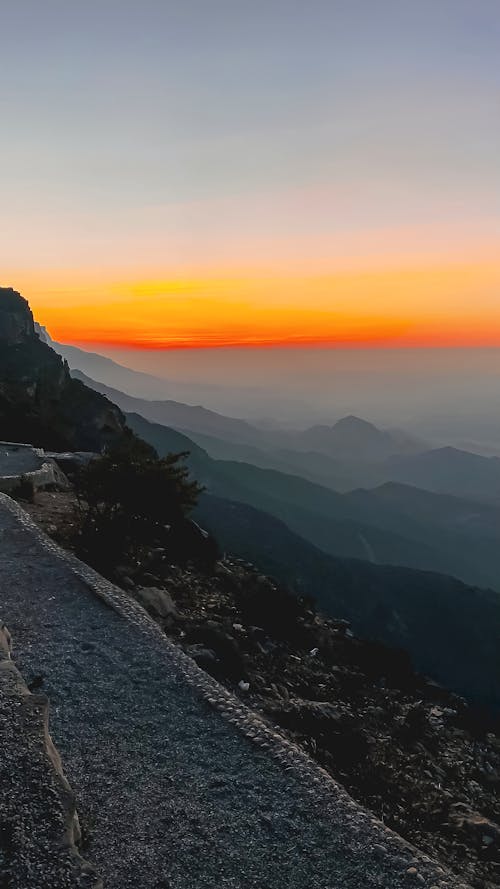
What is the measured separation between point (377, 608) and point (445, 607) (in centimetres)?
1652

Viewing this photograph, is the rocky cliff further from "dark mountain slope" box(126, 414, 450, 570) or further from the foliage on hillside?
"dark mountain slope" box(126, 414, 450, 570)

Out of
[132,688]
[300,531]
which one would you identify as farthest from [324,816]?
[300,531]

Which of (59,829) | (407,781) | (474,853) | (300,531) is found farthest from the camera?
(300,531)

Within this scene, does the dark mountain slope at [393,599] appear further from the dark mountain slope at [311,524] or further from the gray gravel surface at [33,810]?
the gray gravel surface at [33,810]

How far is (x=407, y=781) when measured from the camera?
12.0 metres

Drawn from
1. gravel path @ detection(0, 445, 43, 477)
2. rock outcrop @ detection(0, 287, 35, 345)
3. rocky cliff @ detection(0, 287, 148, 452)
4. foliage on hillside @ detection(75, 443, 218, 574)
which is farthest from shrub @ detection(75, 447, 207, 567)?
rock outcrop @ detection(0, 287, 35, 345)

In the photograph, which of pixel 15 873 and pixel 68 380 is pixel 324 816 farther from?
pixel 68 380

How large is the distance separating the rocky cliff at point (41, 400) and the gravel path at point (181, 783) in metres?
24.8

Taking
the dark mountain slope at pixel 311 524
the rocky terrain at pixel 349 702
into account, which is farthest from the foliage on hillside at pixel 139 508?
the dark mountain slope at pixel 311 524

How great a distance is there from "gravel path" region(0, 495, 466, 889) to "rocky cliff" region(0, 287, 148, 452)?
2483 centimetres

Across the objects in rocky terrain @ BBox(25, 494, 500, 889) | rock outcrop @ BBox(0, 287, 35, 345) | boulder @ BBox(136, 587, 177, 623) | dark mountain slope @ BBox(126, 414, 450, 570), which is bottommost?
dark mountain slope @ BBox(126, 414, 450, 570)

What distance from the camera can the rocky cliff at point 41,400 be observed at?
42.0 meters

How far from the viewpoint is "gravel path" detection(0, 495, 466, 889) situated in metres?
7.62

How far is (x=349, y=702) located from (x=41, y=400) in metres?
50.9
